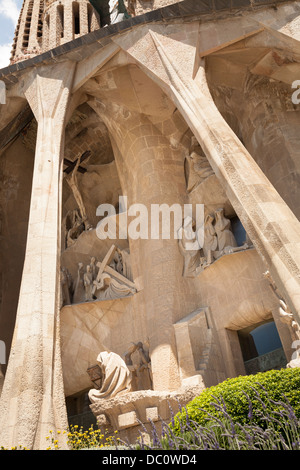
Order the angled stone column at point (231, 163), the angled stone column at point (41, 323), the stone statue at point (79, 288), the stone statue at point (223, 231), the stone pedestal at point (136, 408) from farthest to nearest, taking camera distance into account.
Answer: the stone statue at point (79, 288) → the stone statue at point (223, 231) → the stone pedestal at point (136, 408) → the angled stone column at point (41, 323) → the angled stone column at point (231, 163)

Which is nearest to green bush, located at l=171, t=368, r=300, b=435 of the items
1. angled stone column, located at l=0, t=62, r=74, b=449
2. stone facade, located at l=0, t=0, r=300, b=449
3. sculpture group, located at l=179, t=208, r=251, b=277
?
stone facade, located at l=0, t=0, r=300, b=449

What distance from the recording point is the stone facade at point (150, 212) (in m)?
5.60

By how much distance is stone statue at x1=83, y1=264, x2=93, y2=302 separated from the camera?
30.7ft

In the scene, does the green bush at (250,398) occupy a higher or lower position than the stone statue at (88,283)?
lower

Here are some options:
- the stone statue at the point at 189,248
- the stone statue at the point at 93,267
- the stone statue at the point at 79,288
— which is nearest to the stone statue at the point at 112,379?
the stone statue at the point at 189,248

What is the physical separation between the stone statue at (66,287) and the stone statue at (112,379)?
295 centimetres

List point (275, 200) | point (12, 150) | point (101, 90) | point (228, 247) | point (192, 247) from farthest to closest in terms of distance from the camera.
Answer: point (12, 150)
point (101, 90)
point (192, 247)
point (228, 247)
point (275, 200)

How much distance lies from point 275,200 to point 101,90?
5779 mm

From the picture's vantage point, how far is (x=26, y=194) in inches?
480

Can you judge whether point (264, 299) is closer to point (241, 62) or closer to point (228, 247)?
point (228, 247)

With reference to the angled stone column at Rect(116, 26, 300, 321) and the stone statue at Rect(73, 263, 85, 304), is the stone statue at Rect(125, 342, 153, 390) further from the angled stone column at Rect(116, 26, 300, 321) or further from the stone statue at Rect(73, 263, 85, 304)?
the angled stone column at Rect(116, 26, 300, 321)

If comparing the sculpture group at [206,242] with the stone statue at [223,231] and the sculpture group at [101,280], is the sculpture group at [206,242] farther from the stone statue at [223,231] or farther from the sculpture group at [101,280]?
the sculpture group at [101,280]

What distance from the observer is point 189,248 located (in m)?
8.65

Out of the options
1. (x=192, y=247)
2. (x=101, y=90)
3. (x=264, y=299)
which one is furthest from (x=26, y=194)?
(x=264, y=299)
